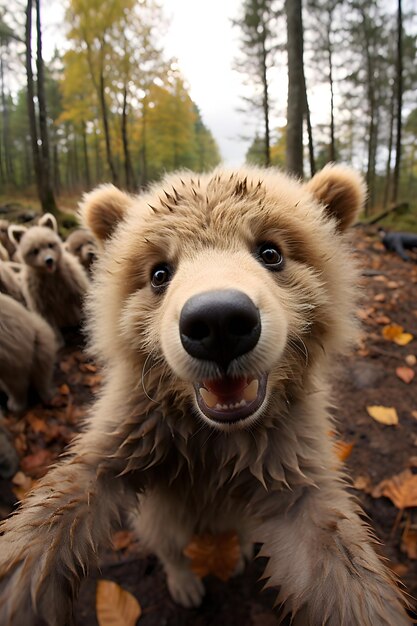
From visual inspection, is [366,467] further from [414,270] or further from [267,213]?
[414,270]

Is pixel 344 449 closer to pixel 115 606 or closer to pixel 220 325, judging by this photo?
pixel 115 606

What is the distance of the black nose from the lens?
3.80 feet

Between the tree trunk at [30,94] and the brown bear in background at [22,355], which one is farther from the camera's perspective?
the tree trunk at [30,94]

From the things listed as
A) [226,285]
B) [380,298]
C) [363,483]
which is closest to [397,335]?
[380,298]

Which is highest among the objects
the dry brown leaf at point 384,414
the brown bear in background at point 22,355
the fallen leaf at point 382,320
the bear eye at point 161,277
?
the bear eye at point 161,277

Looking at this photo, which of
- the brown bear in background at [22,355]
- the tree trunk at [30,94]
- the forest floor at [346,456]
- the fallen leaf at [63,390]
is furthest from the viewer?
the tree trunk at [30,94]

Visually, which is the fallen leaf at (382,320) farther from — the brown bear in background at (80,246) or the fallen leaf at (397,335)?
the brown bear in background at (80,246)

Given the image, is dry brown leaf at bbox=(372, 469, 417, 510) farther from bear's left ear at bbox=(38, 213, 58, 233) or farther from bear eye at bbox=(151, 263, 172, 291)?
bear's left ear at bbox=(38, 213, 58, 233)

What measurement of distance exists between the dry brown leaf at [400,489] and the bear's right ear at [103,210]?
2540mm

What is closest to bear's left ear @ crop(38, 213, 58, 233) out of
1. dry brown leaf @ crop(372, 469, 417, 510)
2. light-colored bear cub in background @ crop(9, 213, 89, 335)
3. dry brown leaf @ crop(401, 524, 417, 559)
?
light-colored bear cub in background @ crop(9, 213, 89, 335)

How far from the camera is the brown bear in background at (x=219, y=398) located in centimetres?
138

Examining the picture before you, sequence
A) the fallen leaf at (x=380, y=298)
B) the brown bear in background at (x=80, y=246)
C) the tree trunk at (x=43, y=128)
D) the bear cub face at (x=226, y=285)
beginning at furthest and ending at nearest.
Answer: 1. the tree trunk at (x=43, y=128)
2. the brown bear in background at (x=80, y=246)
3. the fallen leaf at (x=380, y=298)
4. the bear cub face at (x=226, y=285)

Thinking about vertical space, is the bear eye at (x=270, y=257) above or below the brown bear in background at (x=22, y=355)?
above

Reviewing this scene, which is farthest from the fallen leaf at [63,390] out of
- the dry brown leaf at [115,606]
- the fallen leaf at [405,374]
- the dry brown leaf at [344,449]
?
the fallen leaf at [405,374]
